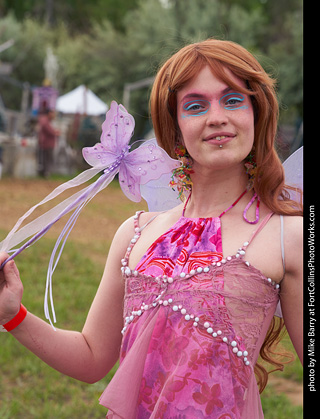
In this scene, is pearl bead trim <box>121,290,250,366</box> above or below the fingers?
below

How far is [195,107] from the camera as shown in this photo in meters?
1.71

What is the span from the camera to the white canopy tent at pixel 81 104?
752 inches

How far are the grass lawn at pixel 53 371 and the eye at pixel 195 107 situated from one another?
2.79 m

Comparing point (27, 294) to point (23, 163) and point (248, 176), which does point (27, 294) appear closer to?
point (248, 176)

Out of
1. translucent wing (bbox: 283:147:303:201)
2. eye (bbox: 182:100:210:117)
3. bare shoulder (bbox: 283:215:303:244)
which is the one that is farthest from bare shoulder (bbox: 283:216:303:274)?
eye (bbox: 182:100:210:117)

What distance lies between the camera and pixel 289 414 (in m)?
3.97

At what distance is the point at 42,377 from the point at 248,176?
3.24 meters

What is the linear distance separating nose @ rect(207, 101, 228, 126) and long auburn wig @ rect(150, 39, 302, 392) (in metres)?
0.07

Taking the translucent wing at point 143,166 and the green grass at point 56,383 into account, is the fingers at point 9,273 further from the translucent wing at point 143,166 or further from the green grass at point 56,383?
the green grass at point 56,383

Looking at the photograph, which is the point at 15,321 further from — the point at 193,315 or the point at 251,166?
the point at 251,166

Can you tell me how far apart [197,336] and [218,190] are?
44 cm

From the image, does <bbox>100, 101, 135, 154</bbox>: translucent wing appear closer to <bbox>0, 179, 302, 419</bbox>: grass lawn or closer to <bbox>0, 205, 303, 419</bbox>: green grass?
<bbox>0, 205, 303, 419</bbox>: green grass

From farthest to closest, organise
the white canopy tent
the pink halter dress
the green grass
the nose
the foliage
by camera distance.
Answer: the foliage
the white canopy tent
the green grass
the nose
the pink halter dress

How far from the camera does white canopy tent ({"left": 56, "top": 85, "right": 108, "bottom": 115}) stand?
19.1 metres
